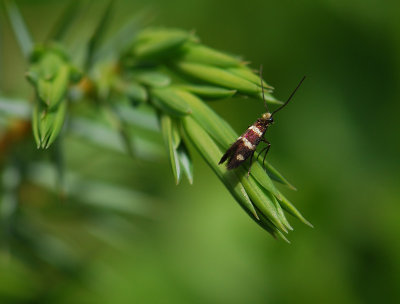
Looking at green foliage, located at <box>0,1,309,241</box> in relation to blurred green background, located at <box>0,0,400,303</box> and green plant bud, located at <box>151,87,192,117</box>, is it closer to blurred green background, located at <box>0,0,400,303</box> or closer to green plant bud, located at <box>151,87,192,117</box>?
green plant bud, located at <box>151,87,192,117</box>

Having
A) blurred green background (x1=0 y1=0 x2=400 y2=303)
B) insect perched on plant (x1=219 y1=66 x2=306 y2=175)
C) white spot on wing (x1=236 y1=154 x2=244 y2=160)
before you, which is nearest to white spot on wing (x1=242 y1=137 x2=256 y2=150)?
insect perched on plant (x1=219 y1=66 x2=306 y2=175)

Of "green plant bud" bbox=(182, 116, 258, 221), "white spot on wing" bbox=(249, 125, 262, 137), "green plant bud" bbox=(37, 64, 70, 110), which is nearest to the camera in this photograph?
"green plant bud" bbox=(182, 116, 258, 221)

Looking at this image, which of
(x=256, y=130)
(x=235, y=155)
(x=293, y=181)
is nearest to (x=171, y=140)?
(x=235, y=155)

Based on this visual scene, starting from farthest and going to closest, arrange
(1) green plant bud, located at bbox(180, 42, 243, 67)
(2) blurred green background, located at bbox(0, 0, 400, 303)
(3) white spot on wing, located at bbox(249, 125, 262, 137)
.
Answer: (2) blurred green background, located at bbox(0, 0, 400, 303) < (3) white spot on wing, located at bbox(249, 125, 262, 137) < (1) green plant bud, located at bbox(180, 42, 243, 67)

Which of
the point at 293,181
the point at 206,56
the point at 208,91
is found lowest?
the point at 293,181

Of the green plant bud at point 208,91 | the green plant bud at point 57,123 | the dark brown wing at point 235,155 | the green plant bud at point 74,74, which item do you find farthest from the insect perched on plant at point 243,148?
the green plant bud at point 74,74

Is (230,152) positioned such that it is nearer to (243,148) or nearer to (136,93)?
(243,148)

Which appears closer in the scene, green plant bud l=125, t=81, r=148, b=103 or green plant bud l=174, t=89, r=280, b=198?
green plant bud l=174, t=89, r=280, b=198

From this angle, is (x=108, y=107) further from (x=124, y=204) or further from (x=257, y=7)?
(x=257, y=7)
